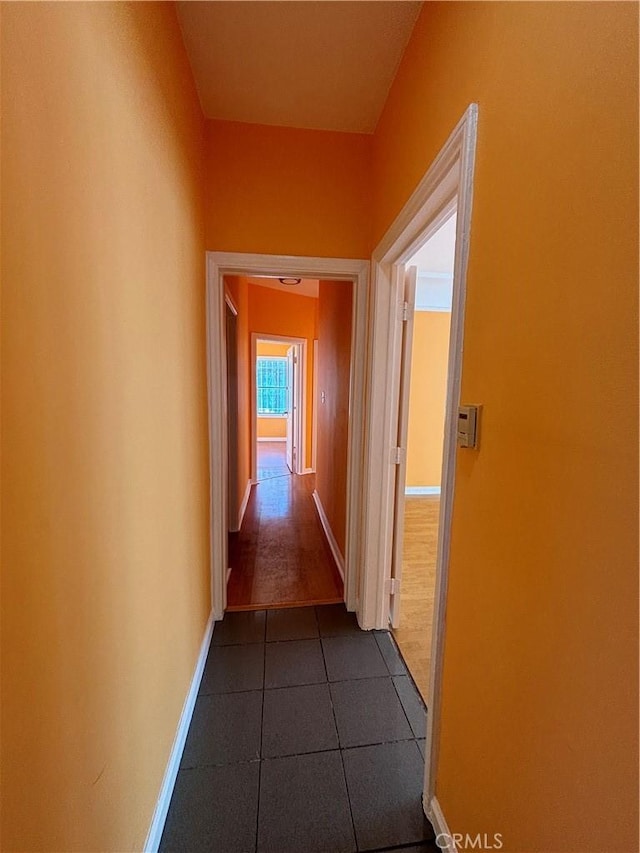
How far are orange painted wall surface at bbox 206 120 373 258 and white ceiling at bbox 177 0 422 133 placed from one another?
0.08 m

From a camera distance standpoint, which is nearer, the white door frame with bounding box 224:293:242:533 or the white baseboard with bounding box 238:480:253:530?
the white door frame with bounding box 224:293:242:533

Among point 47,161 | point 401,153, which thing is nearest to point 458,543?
point 47,161

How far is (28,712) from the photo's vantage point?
1.78ft

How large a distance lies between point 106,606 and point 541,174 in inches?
49.6

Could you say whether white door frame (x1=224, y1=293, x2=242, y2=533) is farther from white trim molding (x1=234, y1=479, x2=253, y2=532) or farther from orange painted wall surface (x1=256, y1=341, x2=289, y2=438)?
orange painted wall surface (x1=256, y1=341, x2=289, y2=438)

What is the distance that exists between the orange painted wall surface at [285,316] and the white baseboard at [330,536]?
1.77 m

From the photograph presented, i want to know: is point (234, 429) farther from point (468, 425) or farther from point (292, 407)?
point (468, 425)

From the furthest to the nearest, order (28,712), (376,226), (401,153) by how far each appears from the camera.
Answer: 1. (376,226)
2. (401,153)
3. (28,712)

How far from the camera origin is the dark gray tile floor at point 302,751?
3.69 ft

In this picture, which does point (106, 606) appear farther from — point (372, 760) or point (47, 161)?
point (372, 760)

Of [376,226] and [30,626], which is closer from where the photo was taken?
[30,626]

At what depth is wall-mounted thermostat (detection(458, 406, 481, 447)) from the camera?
90cm

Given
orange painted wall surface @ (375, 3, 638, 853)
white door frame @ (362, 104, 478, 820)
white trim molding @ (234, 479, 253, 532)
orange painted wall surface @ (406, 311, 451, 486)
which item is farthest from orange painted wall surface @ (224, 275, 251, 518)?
orange painted wall surface @ (375, 3, 638, 853)

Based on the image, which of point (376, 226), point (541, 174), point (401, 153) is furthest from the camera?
point (376, 226)
